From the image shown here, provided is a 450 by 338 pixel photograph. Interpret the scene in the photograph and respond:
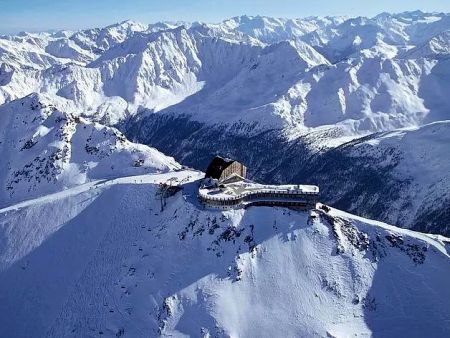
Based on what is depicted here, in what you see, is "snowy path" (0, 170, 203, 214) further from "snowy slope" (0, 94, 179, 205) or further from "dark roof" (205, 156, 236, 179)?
"snowy slope" (0, 94, 179, 205)

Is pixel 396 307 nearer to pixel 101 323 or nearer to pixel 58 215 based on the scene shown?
pixel 101 323

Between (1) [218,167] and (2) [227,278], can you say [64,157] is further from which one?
(2) [227,278]

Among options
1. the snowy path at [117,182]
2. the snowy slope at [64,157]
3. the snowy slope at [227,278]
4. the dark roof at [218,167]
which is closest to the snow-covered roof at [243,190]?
the snowy slope at [227,278]

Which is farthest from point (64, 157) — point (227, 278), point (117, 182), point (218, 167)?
point (227, 278)

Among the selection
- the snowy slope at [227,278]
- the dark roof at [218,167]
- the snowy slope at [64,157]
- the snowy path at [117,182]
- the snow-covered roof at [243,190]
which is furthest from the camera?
the snowy slope at [64,157]

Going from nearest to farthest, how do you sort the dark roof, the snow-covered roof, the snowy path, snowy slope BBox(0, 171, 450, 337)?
1. snowy slope BBox(0, 171, 450, 337)
2. the snow-covered roof
3. the dark roof
4. the snowy path

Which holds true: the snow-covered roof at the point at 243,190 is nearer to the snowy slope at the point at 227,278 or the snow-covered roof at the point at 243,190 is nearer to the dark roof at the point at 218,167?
the snowy slope at the point at 227,278

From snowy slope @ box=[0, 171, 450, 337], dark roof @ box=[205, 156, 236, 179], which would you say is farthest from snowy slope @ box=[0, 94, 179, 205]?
snowy slope @ box=[0, 171, 450, 337]
